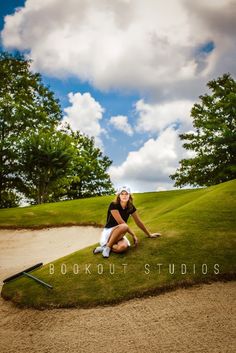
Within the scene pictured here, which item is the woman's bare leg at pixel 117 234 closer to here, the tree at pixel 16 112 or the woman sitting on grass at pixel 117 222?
the woman sitting on grass at pixel 117 222

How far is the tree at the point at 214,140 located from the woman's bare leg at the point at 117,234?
2776 centimetres

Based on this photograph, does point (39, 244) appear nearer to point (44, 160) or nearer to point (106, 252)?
point (106, 252)

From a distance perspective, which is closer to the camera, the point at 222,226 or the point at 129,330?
the point at 129,330

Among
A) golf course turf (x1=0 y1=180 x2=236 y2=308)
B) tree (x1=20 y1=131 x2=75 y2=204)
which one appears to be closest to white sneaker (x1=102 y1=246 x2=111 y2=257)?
golf course turf (x1=0 y1=180 x2=236 y2=308)

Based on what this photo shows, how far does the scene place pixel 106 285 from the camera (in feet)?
24.5

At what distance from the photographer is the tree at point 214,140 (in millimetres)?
35969

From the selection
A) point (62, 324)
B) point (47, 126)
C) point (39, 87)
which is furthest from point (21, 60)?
point (62, 324)

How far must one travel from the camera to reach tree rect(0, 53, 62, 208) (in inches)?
1396

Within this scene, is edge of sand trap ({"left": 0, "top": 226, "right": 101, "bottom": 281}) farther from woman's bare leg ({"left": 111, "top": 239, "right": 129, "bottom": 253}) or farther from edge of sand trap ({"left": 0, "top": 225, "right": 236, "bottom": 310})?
woman's bare leg ({"left": 111, "top": 239, "right": 129, "bottom": 253})

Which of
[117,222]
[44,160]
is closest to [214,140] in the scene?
[44,160]

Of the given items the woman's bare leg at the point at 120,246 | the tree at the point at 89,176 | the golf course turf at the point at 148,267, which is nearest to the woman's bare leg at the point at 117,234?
the woman's bare leg at the point at 120,246

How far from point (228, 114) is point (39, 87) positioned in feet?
90.6

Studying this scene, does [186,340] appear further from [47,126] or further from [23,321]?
[47,126]

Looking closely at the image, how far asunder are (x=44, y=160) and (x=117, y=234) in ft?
86.1
